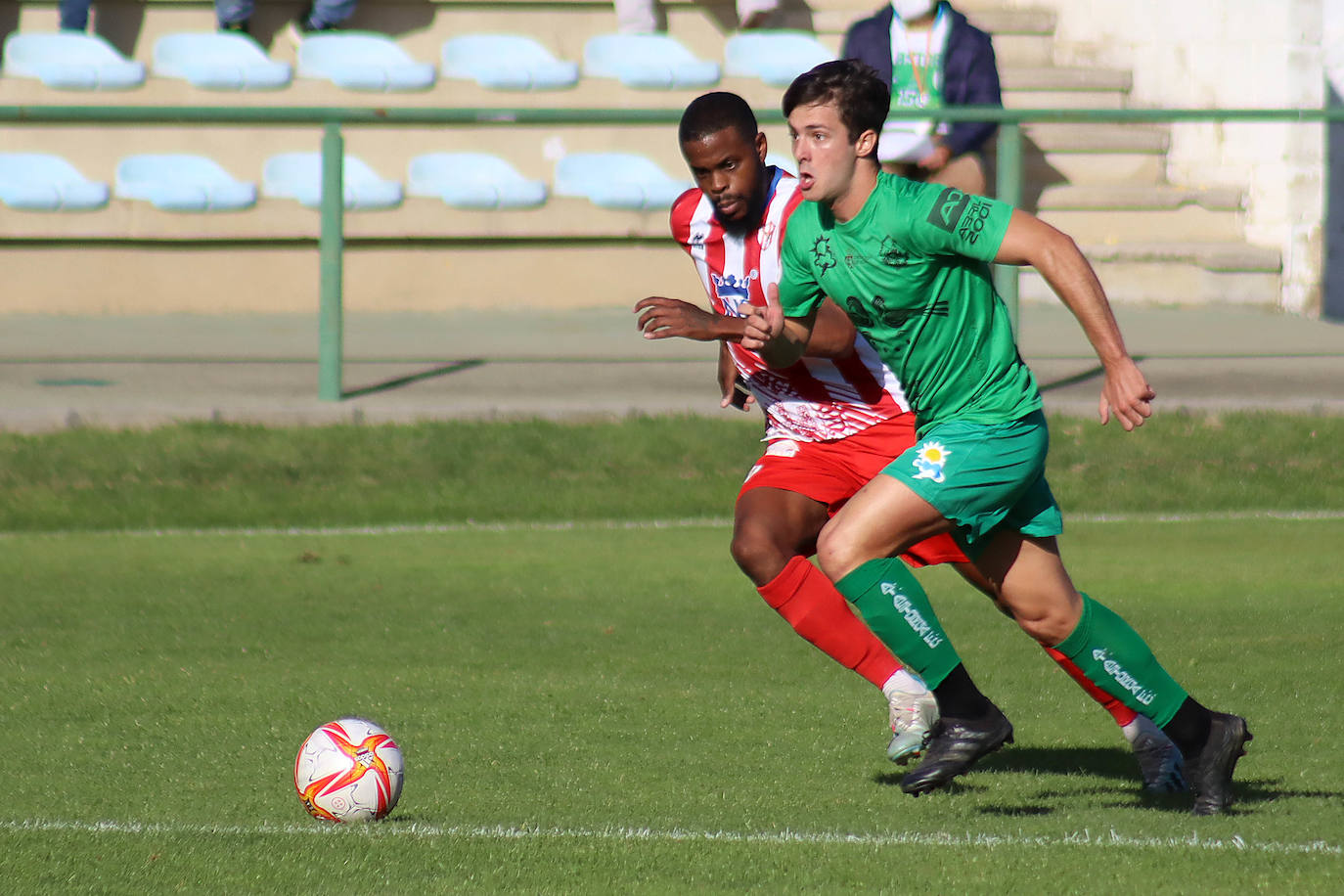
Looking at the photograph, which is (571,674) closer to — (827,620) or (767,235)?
(827,620)

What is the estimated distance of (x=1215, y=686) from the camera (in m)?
6.48

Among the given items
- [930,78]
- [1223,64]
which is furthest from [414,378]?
[1223,64]

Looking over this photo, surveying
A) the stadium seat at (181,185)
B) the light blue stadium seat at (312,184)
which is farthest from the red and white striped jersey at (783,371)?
the stadium seat at (181,185)

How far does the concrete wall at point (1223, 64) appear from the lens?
606 inches

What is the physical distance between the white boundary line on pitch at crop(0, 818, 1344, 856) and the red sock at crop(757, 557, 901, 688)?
78 centimetres

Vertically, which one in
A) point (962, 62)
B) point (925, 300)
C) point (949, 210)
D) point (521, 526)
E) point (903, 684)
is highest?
point (962, 62)

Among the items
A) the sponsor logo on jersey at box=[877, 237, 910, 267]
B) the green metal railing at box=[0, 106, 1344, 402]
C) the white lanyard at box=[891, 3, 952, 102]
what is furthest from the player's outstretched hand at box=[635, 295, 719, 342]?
the white lanyard at box=[891, 3, 952, 102]

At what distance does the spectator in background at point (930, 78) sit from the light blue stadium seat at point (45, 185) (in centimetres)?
591

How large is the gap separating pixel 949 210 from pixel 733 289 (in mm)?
1270

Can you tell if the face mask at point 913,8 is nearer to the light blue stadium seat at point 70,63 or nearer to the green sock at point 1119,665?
the light blue stadium seat at point 70,63

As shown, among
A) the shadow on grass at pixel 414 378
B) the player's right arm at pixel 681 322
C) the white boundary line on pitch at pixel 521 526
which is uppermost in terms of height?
the player's right arm at pixel 681 322

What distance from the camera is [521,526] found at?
1011 cm

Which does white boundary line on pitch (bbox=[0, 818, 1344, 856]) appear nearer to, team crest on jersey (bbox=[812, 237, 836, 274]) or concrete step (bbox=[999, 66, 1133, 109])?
team crest on jersey (bbox=[812, 237, 836, 274])

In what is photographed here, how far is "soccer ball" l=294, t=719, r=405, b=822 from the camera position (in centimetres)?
463
